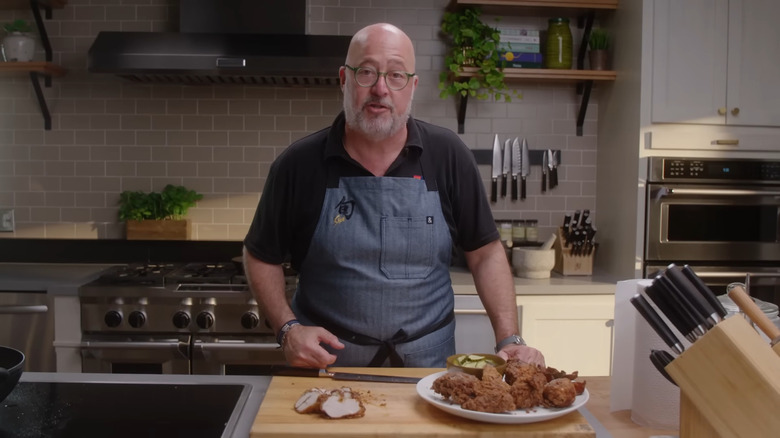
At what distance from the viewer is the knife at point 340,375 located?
4.97 feet

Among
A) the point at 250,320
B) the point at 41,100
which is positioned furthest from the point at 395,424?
the point at 41,100

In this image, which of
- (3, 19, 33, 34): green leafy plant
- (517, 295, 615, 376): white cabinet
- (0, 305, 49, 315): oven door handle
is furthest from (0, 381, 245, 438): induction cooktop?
(3, 19, 33, 34): green leafy plant

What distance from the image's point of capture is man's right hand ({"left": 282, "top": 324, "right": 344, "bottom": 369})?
66.0 inches

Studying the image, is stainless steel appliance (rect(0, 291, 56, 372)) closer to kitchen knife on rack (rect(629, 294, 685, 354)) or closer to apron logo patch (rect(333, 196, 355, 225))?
apron logo patch (rect(333, 196, 355, 225))

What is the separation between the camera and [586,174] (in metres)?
3.97

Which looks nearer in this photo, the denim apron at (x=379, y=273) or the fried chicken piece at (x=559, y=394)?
the fried chicken piece at (x=559, y=394)

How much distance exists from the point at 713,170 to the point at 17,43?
348cm

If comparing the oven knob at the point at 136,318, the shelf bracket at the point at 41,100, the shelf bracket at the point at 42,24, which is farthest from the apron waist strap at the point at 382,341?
the shelf bracket at the point at 42,24

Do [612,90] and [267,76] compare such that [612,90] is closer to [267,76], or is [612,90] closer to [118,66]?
[267,76]

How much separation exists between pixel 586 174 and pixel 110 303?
2.57m

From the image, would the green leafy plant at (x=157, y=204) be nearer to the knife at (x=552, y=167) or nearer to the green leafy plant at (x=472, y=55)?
the green leafy plant at (x=472, y=55)

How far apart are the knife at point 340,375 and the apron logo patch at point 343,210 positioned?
573mm

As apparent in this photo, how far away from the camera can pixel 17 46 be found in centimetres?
358

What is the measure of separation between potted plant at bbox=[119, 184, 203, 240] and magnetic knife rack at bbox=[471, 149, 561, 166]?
158 centimetres
